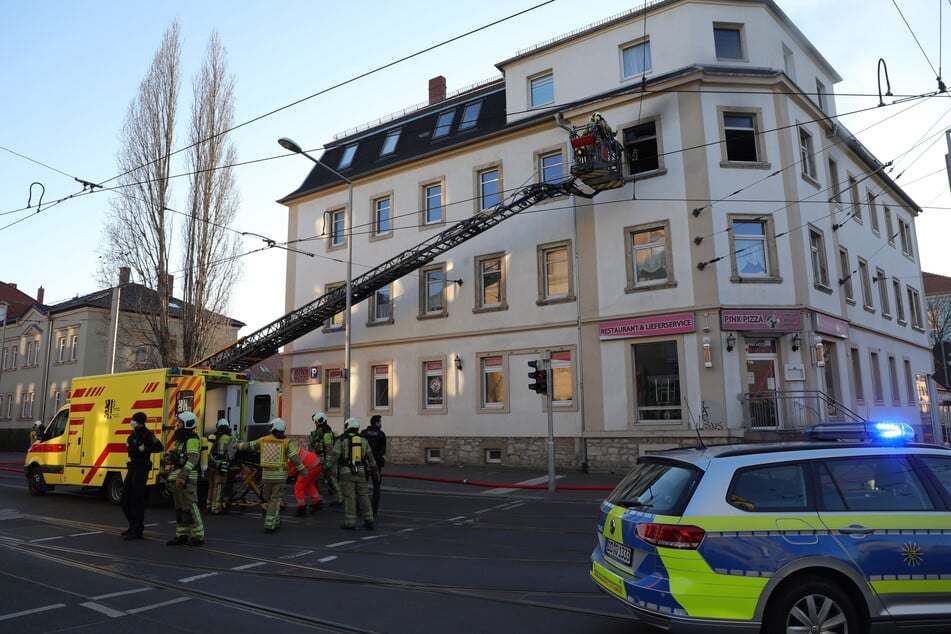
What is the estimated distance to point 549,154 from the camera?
21531mm

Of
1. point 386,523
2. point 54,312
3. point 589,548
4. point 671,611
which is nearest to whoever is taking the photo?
point 671,611

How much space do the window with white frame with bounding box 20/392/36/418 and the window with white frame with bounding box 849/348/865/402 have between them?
49.3 m

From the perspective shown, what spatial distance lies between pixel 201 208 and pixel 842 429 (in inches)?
1078

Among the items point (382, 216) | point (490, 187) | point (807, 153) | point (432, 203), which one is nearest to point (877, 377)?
point (807, 153)

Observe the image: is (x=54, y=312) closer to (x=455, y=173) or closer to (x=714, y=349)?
(x=455, y=173)

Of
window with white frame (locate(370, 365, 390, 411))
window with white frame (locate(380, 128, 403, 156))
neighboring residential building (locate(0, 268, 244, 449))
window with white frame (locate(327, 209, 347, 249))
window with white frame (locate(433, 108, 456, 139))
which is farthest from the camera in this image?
neighboring residential building (locate(0, 268, 244, 449))

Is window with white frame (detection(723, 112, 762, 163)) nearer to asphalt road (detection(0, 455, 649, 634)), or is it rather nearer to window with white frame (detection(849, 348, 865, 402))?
window with white frame (detection(849, 348, 865, 402))

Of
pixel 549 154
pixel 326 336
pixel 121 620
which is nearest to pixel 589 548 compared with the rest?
pixel 121 620

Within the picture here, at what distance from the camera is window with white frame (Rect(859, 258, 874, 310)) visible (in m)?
23.7

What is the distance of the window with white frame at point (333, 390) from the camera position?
25.6m

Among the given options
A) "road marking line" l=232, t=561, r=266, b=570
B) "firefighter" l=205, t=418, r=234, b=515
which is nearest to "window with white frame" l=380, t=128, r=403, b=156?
"firefighter" l=205, t=418, r=234, b=515

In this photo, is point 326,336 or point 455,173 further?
point 326,336

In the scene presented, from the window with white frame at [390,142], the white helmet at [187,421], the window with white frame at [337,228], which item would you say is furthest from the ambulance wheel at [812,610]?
the window with white frame at [390,142]

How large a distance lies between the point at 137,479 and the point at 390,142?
20068 mm
